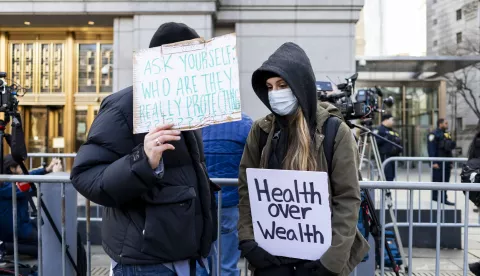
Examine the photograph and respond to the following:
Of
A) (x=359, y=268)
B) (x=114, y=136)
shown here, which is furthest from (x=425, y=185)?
(x=114, y=136)

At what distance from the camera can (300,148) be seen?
2393 millimetres

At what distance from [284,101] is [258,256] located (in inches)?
33.0

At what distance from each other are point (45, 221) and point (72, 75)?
1073 centimetres

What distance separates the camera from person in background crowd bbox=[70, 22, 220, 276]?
6.52 ft

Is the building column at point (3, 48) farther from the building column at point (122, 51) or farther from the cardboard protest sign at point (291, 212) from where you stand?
the cardboard protest sign at point (291, 212)

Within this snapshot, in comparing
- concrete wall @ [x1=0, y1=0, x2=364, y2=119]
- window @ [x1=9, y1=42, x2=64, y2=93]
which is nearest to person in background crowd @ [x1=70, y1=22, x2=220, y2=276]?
concrete wall @ [x1=0, y1=0, x2=364, y2=119]

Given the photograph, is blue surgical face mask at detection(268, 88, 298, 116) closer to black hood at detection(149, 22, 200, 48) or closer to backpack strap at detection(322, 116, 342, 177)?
backpack strap at detection(322, 116, 342, 177)

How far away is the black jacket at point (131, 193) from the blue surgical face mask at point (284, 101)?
0.54 metres

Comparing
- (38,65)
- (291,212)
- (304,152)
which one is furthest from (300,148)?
(38,65)

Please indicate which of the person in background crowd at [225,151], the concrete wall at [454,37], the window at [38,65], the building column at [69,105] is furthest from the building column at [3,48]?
the concrete wall at [454,37]

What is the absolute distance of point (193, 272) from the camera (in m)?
2.31

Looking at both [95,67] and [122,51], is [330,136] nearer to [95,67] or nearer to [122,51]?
[122,51]

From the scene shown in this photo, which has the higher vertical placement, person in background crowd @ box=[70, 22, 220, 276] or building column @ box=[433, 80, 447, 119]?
building column @ box=[433, 80, 447, 119]

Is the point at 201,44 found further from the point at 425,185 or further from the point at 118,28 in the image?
the point at 118,28
